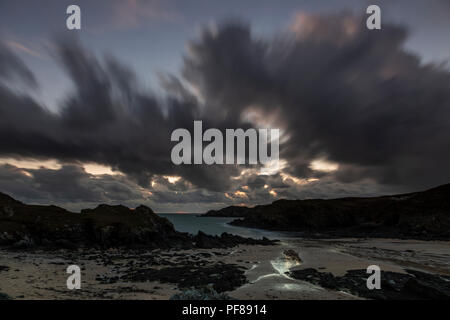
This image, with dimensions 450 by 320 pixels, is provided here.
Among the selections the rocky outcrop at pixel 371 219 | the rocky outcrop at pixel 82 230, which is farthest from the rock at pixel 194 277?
the rocky outcrop at pixel 371 219

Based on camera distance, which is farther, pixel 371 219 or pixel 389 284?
pixel 371 219

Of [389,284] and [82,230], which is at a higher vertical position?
[82,230]

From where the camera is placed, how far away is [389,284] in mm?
21219

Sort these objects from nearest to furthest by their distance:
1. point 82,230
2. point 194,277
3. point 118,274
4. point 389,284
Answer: point 389,284 < point 194,277 < point 118,274 < point 82,230

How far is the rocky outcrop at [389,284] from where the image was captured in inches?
740

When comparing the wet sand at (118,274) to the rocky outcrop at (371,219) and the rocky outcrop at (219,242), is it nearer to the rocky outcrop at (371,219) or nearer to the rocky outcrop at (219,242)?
the rocky outcrop at (219,242)

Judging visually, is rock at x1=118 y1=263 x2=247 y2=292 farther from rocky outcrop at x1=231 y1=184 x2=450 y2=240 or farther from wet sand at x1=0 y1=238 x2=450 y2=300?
rocky outcrop at x1=231 y1=184 x2=450 y2=240

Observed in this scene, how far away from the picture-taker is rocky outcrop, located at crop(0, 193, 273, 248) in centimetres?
4194

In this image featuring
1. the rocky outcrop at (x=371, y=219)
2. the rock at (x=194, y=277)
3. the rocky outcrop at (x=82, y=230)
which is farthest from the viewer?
the rocky outcrop at (x=371, y=219)

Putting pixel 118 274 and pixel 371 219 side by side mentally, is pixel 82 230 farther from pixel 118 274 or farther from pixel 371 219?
pixel 371 219

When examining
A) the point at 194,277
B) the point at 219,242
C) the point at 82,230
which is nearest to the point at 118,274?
the point at 194,277

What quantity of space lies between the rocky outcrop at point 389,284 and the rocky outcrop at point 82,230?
93.5 feet

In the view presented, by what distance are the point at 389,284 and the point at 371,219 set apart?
107 m

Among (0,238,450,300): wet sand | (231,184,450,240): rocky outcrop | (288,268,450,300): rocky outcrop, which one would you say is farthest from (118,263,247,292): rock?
(231,184,450,240): rocky outcrop
